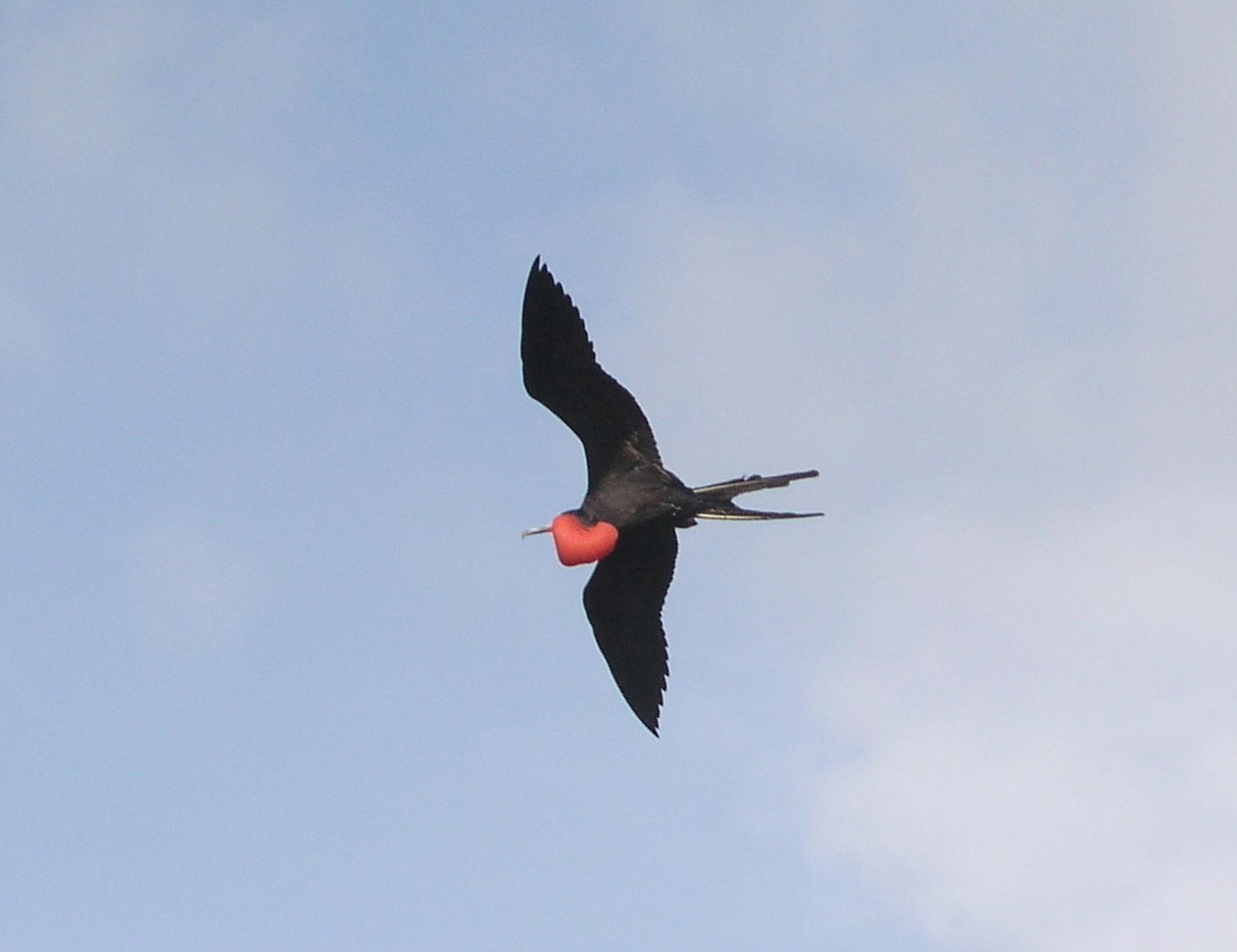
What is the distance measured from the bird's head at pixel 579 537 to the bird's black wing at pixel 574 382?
434 mm

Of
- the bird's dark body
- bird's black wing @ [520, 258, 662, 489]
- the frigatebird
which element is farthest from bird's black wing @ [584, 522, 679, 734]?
bird's black wing @ [520, 258, 662, 489]

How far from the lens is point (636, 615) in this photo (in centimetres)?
1180

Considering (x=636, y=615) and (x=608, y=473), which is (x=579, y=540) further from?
(x=636, y=615)

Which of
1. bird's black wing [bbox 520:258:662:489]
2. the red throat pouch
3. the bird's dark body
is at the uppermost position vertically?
bird's black wing [bbox 520:258:662:489]

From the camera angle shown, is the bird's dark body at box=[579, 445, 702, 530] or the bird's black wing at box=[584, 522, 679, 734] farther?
the bird's black wing at box=[584, 522, 679, 734]

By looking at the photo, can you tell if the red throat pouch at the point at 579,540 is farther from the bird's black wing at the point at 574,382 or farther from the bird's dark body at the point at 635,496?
Result: the bird's black wing at the point at 574,382

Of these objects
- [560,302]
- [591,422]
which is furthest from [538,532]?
[560,302]

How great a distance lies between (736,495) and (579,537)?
112cm

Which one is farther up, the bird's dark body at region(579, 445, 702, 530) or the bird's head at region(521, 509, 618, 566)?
the bird's dark body at region(579, 445, 702, 530)

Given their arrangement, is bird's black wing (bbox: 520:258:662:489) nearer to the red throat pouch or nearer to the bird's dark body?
the bird's dark body

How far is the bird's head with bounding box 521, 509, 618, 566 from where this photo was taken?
10633mm

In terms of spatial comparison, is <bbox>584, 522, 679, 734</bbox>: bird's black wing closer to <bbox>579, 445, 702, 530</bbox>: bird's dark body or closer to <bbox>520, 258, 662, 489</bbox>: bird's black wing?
<bbox>579, 445, 702, 530</bbox>: bird's dark body

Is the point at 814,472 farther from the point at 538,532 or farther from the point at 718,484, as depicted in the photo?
A: the point at 538,532

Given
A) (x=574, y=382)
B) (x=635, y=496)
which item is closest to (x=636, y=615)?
(x=635, y=496)
